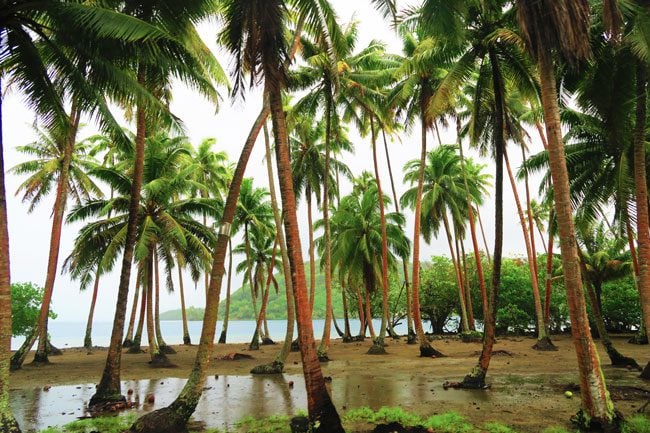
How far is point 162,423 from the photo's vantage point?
774 centimetres

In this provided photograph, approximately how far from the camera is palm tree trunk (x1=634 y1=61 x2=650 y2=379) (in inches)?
402

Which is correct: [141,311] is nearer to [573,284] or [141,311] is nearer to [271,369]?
[271,369]

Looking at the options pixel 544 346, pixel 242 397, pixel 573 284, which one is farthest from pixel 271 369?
pixel 544 346

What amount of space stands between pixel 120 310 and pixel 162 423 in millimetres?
4074

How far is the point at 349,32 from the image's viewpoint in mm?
21266

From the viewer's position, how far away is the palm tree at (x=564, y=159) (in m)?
6.93

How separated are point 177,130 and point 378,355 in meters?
15.7

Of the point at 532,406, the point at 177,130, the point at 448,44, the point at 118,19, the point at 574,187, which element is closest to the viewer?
the point at 118,19

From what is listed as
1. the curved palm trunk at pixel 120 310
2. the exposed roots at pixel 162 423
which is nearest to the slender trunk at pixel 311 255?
the curved palm trunk at pixel 120 310

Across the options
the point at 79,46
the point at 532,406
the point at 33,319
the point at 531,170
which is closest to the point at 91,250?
the point at 33,319

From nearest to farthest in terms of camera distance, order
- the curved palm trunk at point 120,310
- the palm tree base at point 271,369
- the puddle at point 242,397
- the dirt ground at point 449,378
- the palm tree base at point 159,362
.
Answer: the dirt ground at point 449,378 → the puddle at point 242,397 → the curved palm trunk at point 120,310 → the palm tree base at point 271,369 → the palm tree base at point 159,362

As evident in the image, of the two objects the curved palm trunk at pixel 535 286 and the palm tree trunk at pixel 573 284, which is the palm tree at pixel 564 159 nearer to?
the palm tree trunk at pixel 573 284

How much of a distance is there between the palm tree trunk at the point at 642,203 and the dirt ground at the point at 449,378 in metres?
2.27

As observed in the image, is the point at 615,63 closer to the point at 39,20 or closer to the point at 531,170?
the point at 531,170
